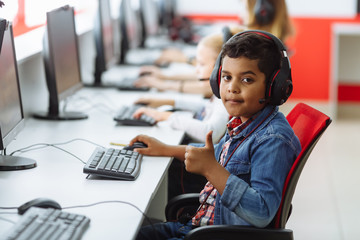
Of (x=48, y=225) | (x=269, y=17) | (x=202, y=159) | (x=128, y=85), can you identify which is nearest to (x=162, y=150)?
(x=202, y=159)

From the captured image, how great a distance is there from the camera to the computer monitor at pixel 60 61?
2.26 metres

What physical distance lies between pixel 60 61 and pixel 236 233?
1.32 m

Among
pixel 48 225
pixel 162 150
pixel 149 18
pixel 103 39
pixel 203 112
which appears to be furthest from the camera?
pixel 149 18

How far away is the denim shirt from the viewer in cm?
138

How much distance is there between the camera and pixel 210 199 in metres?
1.62

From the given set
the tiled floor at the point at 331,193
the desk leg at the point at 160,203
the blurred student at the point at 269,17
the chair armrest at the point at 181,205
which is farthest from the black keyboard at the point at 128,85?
the chair armrest at the point at 181,205

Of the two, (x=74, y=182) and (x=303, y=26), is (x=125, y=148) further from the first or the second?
(x=303, y=26)

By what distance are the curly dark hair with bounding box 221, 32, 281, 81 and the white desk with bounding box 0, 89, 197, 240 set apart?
0.49 meters

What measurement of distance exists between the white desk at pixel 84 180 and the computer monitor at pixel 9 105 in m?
0.05

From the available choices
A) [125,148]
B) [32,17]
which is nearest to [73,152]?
[125,148]

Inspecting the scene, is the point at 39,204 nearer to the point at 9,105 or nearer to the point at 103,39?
the point at 9,105

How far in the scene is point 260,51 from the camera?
1500mm

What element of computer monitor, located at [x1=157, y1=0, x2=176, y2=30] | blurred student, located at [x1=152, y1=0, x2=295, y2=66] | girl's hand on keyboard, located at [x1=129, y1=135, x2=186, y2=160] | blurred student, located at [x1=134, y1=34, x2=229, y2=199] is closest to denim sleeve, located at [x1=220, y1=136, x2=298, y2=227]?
girl's hand on keyboard, located at [x1=129, y1=135, x2=186, y2=160]

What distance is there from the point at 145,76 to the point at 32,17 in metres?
1.00
